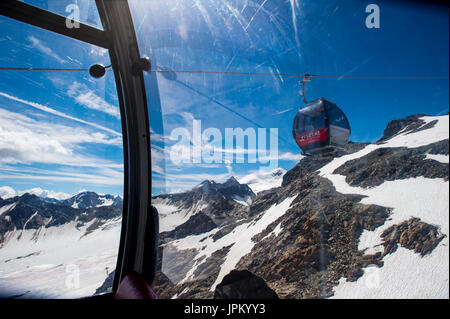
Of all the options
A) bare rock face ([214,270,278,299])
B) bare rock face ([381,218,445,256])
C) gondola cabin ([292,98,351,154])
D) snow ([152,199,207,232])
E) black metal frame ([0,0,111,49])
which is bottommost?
bare rock face ([381,218,445,256])

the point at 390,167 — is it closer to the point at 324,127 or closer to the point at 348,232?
the point at 348,232

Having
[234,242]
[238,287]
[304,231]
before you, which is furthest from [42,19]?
[304,231]

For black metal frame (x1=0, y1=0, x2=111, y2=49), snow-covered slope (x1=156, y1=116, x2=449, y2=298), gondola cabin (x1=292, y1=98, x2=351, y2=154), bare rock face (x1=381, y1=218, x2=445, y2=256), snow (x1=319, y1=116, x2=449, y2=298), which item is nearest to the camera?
black metal frame (x1=0, y1=0, x2=111, y2=49)

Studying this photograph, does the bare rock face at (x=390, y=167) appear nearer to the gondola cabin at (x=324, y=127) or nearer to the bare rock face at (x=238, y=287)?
the gondola cabin at (x=324, y=127)

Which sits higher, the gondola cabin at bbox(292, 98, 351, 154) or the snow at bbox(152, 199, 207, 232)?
the gondola cabin at bbox(292, 98, 351, 154)

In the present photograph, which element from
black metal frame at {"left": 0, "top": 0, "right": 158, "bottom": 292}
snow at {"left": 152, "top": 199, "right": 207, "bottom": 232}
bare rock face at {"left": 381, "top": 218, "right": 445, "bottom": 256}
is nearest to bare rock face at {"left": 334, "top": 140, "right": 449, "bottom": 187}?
bare rock face at {"left": 381, "top": 218, "right": 445, "bottom": 256}

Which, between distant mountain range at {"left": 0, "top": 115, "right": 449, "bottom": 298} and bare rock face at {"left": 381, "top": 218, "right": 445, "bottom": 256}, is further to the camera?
bare rock face at {"left": 381, "top": 218, "right": 445, "bottom": 256}

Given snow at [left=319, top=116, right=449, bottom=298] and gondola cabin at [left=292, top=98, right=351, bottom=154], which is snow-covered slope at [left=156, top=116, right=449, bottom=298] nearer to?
snow at [left=319, top=116, right=449, bottom=298]

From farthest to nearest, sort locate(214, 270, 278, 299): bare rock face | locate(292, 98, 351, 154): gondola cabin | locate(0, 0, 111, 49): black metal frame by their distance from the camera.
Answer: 1. locate(214, 270, 278, 299): bare rock face
2. locate(292, 98, 351, 154): gondola cabin
3. locate(0, 0, 111, 49): black metal frame
